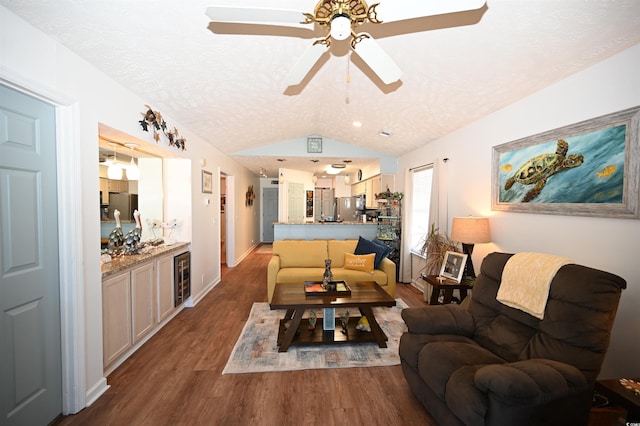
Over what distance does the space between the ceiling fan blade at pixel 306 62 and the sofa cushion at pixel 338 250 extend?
2.88 m

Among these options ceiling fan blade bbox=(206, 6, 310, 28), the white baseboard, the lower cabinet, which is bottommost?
the white baseboard

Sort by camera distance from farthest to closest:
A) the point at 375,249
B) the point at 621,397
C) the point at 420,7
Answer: the point at 375,249
the point at 621,397
the point at 420,7

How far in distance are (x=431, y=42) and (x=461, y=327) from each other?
7.12 feet

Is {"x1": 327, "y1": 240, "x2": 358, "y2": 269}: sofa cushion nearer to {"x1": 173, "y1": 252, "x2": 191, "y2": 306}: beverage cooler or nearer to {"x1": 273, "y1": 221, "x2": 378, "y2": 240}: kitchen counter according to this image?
{"x1": 273, "y1": 221, "x2": 378, "y2": 240}: kitchen counter

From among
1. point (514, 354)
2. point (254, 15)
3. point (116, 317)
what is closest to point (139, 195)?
point (116, 317)

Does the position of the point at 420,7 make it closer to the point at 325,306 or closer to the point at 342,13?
the point at 342,13

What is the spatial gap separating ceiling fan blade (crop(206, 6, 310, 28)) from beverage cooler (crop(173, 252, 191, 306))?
9.45ft

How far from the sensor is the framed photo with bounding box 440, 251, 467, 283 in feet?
9.80

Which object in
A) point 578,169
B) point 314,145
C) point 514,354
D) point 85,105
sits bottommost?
point 514,354

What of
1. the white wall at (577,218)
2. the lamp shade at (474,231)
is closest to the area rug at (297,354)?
the lamp shade at (474,231)

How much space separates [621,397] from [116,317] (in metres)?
3.38

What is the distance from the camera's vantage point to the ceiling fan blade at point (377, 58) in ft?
4.56

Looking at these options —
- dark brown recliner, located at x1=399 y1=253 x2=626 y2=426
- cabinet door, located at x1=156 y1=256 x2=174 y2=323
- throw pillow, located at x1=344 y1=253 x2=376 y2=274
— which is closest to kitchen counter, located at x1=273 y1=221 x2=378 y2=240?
throw pillow, located at x1=344 y1=253 x2=376 y2=274

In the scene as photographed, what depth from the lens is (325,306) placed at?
250 centimetres
